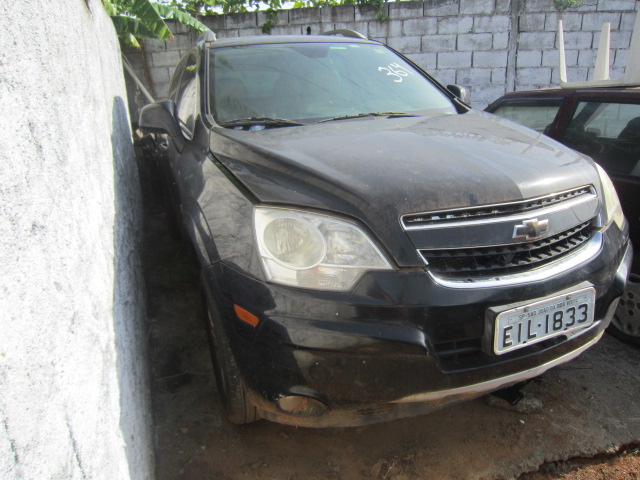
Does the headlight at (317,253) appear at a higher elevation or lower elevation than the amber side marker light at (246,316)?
higher

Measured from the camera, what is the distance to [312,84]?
2721 mm

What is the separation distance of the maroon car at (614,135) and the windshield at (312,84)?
33.6 inches

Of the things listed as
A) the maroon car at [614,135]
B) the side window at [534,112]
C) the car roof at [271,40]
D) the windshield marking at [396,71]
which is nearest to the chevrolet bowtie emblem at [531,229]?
the maroon car at [614,135]

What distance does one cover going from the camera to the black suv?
153cm

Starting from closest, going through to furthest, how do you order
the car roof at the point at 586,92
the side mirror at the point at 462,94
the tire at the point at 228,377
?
1. the tire at the point at 228,377
2. the car roof at the point at 586,92
3. the side mirror at the point at 462,94

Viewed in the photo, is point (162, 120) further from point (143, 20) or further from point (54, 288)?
point (143, 20)

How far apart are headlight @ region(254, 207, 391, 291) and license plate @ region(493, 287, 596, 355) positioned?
469 millimetres

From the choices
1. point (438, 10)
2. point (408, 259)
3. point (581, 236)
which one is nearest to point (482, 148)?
point (581, 236)

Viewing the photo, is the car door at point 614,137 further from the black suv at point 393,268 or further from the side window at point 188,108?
the side window at point 188,108

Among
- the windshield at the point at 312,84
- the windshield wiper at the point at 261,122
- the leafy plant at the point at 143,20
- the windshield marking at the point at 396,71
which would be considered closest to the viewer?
the windshield wiper at the point at 261,122

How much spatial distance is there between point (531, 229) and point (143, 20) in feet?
22.8

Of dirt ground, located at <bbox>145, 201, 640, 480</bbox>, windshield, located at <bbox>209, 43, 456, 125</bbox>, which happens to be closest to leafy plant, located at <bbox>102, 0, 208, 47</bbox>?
windshield, located at <bbox>209, 43, 456, 125</bbox>

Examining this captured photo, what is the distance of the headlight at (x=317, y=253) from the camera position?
1.55 m

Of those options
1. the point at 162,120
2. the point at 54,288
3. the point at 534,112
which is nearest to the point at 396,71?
the point at 534,112
